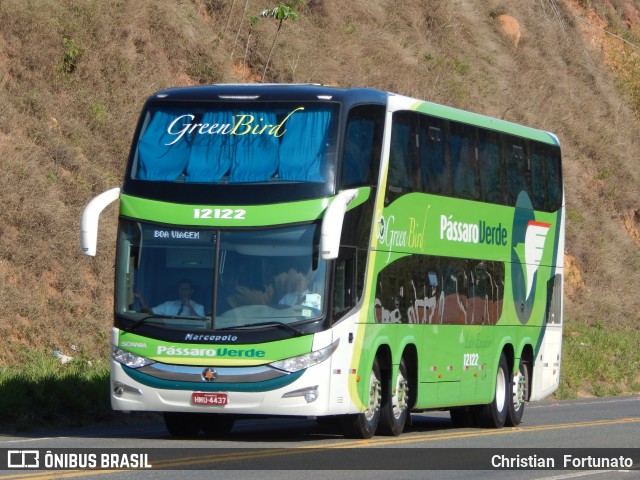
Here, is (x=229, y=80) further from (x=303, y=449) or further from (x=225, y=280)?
(x=303, y=449)

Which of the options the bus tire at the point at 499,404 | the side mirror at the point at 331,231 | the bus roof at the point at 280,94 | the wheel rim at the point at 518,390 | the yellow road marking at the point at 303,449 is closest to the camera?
the yellow road marking at the point at 303,449

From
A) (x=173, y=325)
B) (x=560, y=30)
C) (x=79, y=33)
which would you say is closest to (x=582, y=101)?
(x=560, y=30)

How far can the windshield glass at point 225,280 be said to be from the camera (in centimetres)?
1568

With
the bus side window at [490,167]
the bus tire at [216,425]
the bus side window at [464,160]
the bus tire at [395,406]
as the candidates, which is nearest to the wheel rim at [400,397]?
the bus tire at [395,406]

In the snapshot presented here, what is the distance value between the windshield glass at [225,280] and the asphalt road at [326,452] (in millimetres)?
1472

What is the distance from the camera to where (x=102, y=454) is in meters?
13.9

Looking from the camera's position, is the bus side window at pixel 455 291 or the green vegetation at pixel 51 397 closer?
the green vegetation at pixel 51 397

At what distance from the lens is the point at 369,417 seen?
17.1 metres

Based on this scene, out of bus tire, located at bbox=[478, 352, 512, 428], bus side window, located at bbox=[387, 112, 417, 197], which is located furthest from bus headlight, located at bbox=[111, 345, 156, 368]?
bus tire, located at bbox=[478, 352, 512, 428]

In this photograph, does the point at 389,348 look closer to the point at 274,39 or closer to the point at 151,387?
the point at 151,387

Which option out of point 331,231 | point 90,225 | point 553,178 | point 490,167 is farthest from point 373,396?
point 553,178

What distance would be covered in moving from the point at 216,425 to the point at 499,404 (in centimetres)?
543

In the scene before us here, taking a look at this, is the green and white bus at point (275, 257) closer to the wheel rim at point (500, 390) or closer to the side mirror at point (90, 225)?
the side mirror at point (90, 225)

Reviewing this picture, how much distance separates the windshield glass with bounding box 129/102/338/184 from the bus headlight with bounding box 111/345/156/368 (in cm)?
207
